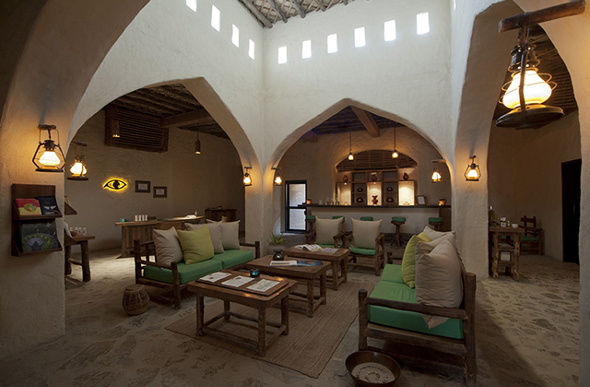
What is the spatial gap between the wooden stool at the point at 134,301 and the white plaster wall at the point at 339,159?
6123mm

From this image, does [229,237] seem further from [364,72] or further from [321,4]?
[321,4]

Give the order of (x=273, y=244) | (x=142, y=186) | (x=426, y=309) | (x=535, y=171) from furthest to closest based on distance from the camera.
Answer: (x=142, y=186) < (x=535, y=171) < (x=273, y=244) < (x=426, y=309)

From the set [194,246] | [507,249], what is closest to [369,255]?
[507,249]

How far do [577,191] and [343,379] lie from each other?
721cm

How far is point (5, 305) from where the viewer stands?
261 cm

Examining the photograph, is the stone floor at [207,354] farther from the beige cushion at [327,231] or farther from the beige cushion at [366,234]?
the beige cushion at [327,231]

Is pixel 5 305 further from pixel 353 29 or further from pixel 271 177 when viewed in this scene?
pixel 353 29

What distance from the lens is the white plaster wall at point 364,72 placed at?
5.41m

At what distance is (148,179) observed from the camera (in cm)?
844

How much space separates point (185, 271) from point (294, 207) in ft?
25.5

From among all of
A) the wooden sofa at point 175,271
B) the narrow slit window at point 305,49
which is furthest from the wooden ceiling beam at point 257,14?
the wooden sofa at point 175,271

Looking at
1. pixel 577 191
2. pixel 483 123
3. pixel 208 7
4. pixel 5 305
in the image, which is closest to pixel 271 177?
pixel 208 7

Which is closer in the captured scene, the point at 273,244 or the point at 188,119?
the point at 273,244

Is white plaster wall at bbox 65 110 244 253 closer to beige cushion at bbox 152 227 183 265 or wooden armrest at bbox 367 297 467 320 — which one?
beige cushion at bbox 152 227 183 265
